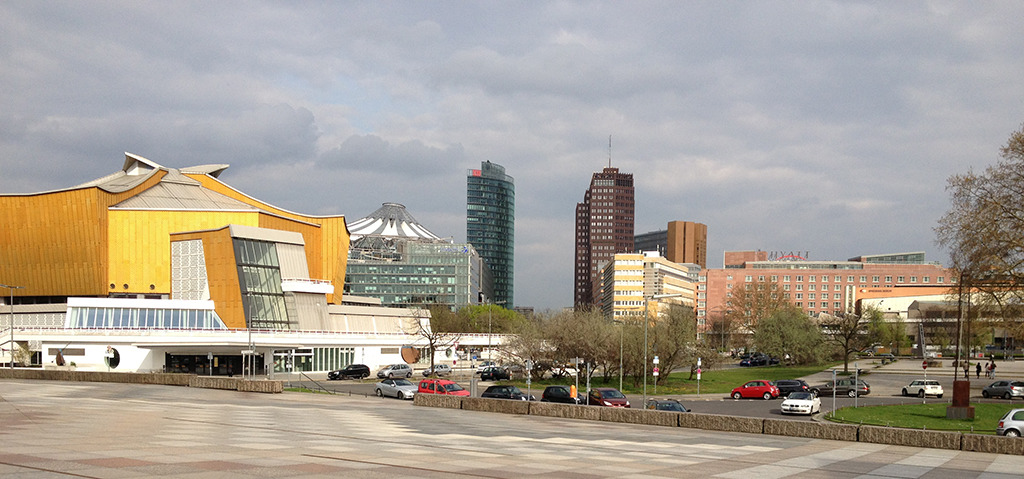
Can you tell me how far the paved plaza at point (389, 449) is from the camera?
1720 cm

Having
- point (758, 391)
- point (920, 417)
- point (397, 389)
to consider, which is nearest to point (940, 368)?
point (758, 391)

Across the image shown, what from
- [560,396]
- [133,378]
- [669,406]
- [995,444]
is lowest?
[133,378]

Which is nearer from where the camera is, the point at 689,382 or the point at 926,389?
the point at 926,389

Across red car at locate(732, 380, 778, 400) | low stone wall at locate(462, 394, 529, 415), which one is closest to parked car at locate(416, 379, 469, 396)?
low stone wall at locate(462, 394, 529, 415)

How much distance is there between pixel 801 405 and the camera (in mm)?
45969

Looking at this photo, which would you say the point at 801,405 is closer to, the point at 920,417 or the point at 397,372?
the point at 920,417

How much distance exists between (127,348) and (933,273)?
518 ft

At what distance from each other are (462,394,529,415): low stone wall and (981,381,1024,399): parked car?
121ft

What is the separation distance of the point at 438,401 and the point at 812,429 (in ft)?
67.6

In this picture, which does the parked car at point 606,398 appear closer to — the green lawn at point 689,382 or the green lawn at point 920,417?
the green lawn at point 920,417

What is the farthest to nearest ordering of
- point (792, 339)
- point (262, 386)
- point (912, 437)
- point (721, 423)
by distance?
point (792, 339)
point (262, 386)
point (721, 423)
point (912, 437)

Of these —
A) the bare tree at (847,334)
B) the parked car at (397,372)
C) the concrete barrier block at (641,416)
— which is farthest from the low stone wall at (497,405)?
the bare tree at (847,334)

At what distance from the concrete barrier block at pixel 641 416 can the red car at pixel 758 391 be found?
2509 centimetres

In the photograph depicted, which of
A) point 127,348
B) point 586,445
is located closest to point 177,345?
point 127,348
